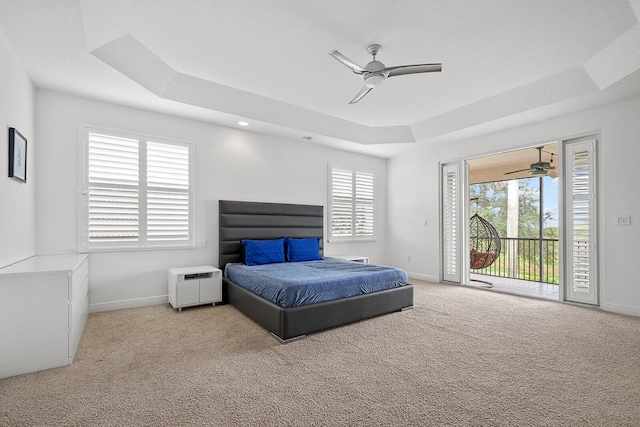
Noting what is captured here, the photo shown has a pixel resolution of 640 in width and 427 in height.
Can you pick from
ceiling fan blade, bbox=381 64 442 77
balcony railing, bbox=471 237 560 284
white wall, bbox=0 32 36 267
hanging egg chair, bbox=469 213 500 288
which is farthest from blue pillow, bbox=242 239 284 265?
balcony railing, bbox=471 237 560 284

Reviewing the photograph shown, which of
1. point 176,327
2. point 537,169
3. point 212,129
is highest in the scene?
point 212,129

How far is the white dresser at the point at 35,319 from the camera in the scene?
89.9 inches

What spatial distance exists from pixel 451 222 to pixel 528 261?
2479mm

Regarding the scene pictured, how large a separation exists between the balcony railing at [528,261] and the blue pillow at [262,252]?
16.5 feet

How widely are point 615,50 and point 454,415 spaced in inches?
151

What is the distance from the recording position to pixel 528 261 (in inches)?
270

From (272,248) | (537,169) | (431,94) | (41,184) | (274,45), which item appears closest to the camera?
(274,45)

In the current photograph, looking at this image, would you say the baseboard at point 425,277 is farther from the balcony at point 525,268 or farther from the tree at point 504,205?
the tree at point 504,205

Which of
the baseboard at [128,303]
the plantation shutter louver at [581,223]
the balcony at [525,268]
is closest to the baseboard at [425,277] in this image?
the balcony at [525,268]

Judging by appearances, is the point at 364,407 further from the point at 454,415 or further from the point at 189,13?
the point at 189,13

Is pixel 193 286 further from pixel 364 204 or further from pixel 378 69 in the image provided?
pixel 364 204

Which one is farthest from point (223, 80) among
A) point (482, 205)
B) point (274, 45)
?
point (482, 205)

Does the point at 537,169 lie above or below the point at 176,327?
above

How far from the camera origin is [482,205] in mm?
8469
